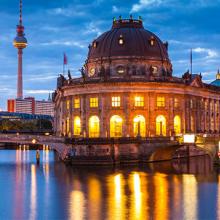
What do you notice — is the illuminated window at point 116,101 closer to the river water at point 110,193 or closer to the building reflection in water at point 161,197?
the river water at point 110,193

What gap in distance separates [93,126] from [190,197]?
5807 centimetres

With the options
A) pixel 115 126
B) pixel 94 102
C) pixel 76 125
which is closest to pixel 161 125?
pixel 115 126

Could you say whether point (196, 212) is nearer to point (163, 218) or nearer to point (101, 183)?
point (163, 218)

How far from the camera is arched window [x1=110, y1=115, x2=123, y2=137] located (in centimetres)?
11806

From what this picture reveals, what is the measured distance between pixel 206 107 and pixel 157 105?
77.7ft

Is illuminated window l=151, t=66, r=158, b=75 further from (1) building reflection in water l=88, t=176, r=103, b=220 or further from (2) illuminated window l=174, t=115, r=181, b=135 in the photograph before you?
(1) building reflection in water l=88, t=176, r=103, b=220

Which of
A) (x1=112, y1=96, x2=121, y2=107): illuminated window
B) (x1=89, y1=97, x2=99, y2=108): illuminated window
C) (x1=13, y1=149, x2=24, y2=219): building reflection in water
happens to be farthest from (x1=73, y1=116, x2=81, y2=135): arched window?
(x1=13, y1=149, x2=24, y2=219): building reflection in water

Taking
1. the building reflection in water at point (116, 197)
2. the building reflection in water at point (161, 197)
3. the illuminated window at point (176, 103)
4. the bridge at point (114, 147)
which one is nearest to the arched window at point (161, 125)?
the illuminated window at point (176, 103)

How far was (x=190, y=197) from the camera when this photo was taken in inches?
2494

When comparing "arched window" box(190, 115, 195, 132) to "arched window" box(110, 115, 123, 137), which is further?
"arched window" box(190, 115, 195, 132)

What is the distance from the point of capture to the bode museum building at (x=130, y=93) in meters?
117

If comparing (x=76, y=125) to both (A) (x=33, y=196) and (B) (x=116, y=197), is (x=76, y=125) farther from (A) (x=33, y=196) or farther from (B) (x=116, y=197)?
(B) (x=116, y=197)

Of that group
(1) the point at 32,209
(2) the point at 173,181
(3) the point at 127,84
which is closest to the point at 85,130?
(3) the point at 127,84

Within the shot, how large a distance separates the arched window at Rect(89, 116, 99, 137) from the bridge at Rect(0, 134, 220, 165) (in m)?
12.3
